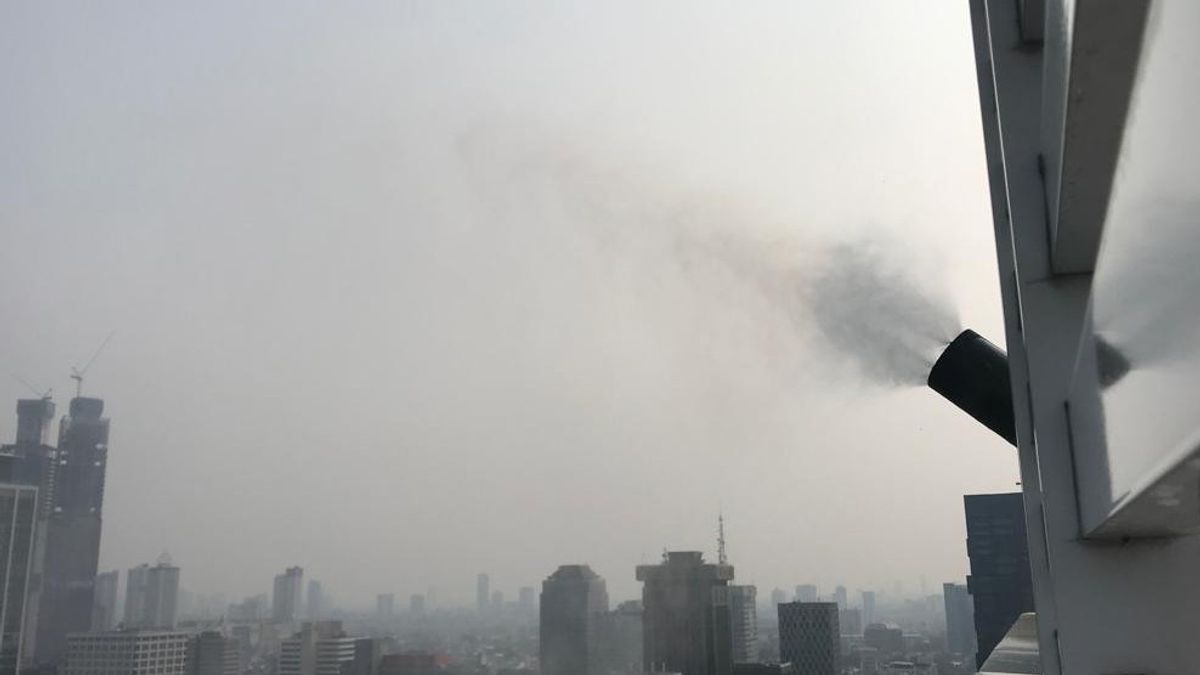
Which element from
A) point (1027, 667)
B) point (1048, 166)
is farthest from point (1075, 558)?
point (1027, 667)

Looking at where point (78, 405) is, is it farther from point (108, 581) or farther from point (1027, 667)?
point (1027, 667)

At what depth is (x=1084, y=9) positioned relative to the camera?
0.54 m

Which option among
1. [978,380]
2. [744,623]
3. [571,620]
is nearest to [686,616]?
[744,623]

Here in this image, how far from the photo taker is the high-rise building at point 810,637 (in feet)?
57.7

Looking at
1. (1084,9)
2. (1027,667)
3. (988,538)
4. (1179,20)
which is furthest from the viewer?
(988,538)

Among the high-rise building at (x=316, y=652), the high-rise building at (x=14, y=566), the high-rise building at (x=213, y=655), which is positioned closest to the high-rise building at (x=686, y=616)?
the high-rise building at (x=316, y=652)

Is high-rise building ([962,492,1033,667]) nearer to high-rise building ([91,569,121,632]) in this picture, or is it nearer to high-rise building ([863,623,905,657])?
high-rise building ([863,623,905,657])

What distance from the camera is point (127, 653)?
23.7 metres

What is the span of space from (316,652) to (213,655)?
2847 mm

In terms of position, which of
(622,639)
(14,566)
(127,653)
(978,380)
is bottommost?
(127,653)

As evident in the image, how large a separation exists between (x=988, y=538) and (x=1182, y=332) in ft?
45.4

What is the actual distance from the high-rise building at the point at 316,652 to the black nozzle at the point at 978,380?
84.3 ft

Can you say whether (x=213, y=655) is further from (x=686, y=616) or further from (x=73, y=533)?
(x=686, y=616)

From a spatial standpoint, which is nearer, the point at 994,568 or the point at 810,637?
the point at 994,568
